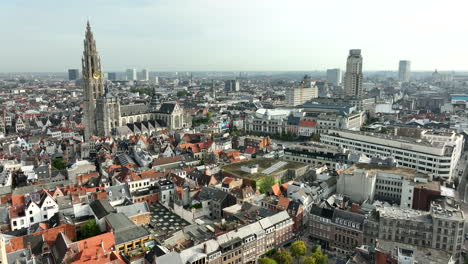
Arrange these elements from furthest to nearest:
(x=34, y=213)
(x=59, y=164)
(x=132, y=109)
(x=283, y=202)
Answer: (x=132, y=109), (x=59, y=164), (x=283, y=202), (x=34, y=213)

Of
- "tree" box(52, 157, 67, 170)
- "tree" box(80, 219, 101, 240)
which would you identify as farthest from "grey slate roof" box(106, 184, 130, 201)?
"tree" box(52, 157, 67, 170)

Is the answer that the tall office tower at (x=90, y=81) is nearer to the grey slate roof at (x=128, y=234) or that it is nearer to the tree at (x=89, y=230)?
the tree at (x=89, y=230)

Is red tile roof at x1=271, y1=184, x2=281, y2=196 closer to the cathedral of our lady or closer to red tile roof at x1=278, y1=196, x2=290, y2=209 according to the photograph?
red tile roof at x1=278, y1=196, x2=290, y2=209

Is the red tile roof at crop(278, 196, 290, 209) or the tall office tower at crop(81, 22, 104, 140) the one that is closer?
the red tile roof at crop(278, 196, 290, 209)

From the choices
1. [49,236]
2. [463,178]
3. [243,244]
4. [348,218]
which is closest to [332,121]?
[463,178]

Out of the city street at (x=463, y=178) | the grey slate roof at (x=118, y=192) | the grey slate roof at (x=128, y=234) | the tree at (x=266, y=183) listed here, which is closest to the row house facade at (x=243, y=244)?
the grey slate roof at (x=128, y=234)

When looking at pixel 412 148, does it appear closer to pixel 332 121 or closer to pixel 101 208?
pixel 332 121

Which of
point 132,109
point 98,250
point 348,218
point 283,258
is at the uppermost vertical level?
point 132,109

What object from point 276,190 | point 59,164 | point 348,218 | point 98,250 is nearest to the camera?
point 98,250
